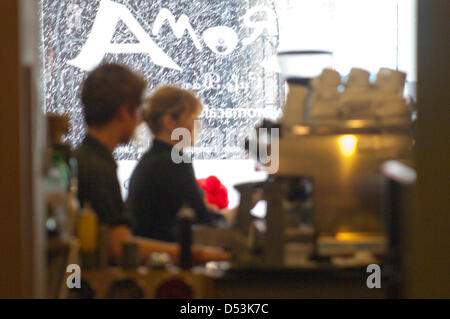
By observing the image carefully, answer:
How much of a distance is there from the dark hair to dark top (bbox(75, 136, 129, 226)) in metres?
0.08

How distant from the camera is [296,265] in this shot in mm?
1922

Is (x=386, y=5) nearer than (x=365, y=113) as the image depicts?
No

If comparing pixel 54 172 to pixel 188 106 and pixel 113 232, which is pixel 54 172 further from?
pixel 188 106

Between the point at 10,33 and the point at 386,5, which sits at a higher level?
the point at 386,5

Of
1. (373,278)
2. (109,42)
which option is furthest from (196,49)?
(373,278)

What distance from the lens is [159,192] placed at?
7.34 feet

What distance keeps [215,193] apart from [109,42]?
42.4 inches

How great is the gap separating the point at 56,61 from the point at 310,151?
1.90 m

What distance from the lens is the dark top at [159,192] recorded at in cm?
224

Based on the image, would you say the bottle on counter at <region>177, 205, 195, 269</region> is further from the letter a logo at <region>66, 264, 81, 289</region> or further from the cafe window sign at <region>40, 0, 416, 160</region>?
the cafe window sign at <region>40, 0, 416, 160</region>

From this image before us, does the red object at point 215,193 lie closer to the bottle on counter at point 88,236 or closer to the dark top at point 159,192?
the dark top at point 159,192

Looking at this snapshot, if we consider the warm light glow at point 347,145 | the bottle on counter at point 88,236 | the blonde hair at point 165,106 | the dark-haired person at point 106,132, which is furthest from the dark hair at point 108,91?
the warm light glow at point 347,145
